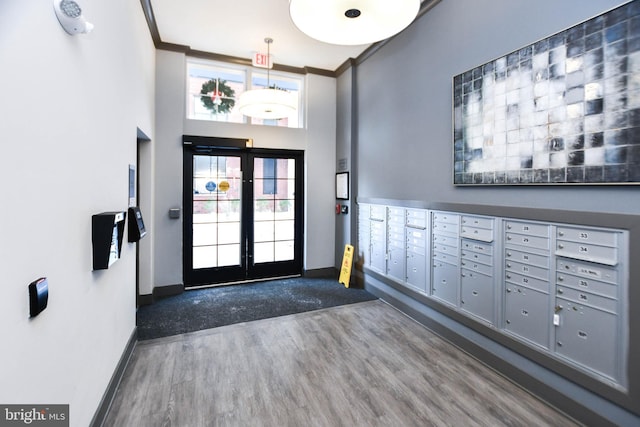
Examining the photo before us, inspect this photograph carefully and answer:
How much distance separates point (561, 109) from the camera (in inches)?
76.6

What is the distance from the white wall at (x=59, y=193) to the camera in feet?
3.26

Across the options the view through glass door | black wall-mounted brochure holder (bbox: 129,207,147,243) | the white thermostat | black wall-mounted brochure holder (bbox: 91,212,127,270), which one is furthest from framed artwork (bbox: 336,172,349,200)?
the white thermostat

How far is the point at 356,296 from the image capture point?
4074mm

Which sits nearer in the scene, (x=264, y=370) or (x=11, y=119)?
(x=11, y=119)

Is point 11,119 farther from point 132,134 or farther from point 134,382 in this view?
point 134,382

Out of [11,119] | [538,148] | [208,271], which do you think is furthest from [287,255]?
[11,119]

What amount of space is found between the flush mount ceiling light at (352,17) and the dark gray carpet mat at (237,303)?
9.22ft

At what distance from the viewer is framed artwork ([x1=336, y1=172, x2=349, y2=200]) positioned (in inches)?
184

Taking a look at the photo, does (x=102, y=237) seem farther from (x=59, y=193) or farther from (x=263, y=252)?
(x=263, y=252)

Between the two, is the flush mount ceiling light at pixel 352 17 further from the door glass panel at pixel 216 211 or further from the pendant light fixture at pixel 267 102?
the door glass panel at pixel 216 211

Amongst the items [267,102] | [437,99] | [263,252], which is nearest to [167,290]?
[263,252]

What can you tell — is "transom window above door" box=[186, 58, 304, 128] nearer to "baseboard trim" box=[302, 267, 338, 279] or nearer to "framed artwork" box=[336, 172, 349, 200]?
"framed artwork" box=[336, 172, 349, 200]

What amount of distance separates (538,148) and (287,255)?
146 inches

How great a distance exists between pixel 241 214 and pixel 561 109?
153 inches
